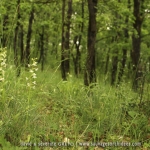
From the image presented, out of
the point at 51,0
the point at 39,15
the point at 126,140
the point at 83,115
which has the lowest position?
the point at 126,140

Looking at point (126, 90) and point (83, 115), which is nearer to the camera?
point (83, 115)

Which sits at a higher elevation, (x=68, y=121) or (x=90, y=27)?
(x=90, y=27)

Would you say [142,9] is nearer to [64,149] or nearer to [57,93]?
[57,93]

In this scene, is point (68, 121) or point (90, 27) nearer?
point (68, 121)

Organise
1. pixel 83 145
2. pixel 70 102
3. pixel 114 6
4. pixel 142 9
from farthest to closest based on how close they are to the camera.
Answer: pixel 142 9 < pixel 114 6 < pixel 70 102 < pixel 83 145

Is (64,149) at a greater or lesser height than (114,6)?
lesser

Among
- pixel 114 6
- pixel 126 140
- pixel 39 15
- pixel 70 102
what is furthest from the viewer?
pixel 39 15

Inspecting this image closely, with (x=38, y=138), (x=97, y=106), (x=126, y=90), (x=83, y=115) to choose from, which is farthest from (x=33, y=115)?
(x=126, y=90)

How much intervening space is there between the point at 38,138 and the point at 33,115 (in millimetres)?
329

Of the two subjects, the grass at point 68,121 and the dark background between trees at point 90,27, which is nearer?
the grass at point 68,121

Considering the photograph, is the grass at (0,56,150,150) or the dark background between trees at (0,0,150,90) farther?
the dark background between trees at (0,0,150,90)

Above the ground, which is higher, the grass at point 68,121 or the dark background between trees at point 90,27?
the dark background between trees at point 90,27

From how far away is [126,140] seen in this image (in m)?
3.69

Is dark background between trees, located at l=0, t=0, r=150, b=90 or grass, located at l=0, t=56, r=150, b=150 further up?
dark background between trees, located at l=0, t=0, r=150, b=90
